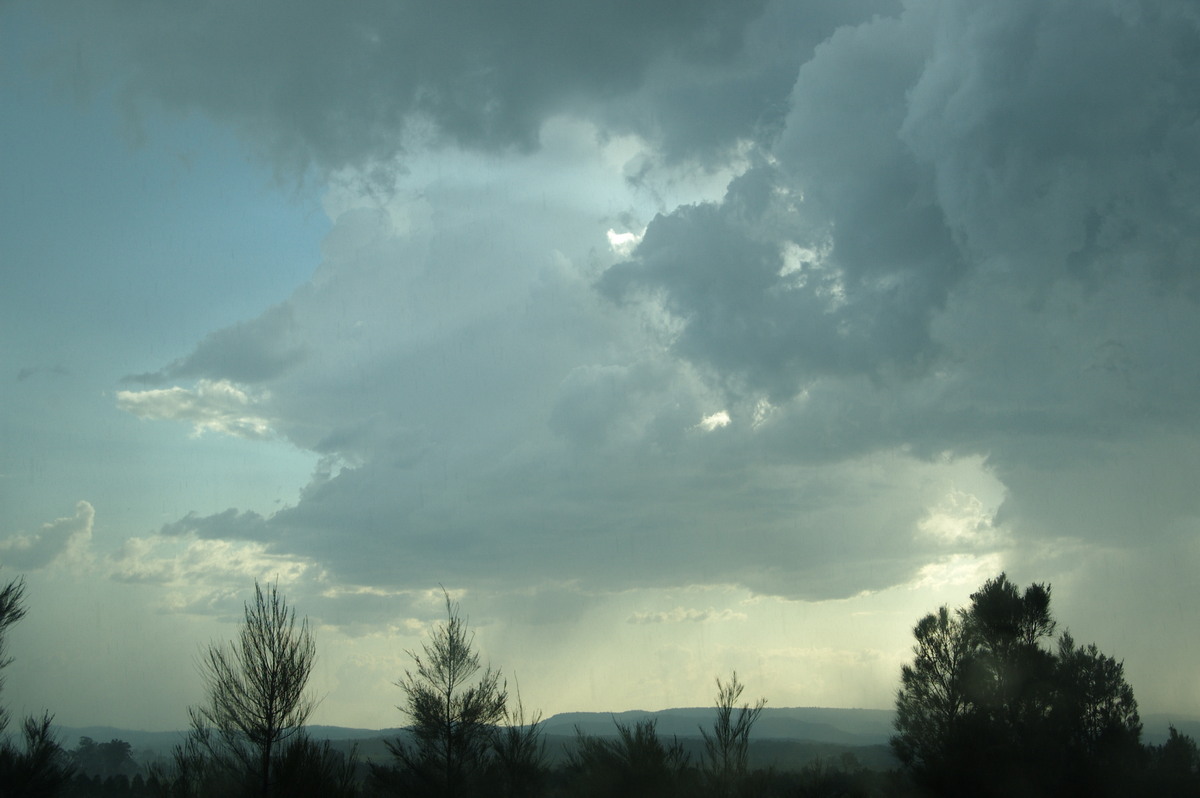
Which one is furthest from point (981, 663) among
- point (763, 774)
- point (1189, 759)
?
point (763, 774)

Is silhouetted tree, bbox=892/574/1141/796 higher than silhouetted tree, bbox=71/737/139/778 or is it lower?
higher

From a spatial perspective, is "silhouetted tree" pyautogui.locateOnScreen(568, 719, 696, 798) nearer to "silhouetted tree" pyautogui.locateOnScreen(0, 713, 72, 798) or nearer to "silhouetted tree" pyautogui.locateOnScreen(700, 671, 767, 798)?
"silhouetted tree" pyautogui.locateOnScreen(700, 671, 767, 798)

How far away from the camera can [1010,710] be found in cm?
3022

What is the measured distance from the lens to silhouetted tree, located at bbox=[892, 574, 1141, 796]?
2292 cm

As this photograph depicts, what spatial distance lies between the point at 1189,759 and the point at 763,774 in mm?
27203

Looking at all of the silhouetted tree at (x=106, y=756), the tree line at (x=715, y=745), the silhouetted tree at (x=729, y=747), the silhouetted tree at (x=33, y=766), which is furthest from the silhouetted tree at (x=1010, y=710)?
the silhouetted tree at (x=106, y=756)

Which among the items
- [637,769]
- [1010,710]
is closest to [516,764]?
[637,769]

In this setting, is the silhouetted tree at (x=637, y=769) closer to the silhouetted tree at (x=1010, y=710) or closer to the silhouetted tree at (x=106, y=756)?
the silhouetted tree at (x=1010, y=710)

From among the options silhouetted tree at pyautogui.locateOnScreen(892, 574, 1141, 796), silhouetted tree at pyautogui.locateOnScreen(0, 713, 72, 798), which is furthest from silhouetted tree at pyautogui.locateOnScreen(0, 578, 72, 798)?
silhouetted tree at pyautogui.locateOnScreen(892, 574, 1141, 796)

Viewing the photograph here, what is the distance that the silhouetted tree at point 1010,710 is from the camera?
22922 millimetres

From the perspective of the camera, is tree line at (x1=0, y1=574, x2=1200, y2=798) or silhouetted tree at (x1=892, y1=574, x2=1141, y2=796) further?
silhouetted tree at (x1=892, y1=574, x2=1141, y2=796)

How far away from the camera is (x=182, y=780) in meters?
13.7

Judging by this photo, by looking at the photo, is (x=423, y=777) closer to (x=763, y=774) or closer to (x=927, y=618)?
(x=763, y=774)

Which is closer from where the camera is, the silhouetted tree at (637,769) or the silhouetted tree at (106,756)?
the silhouetted tree at (637,769)
